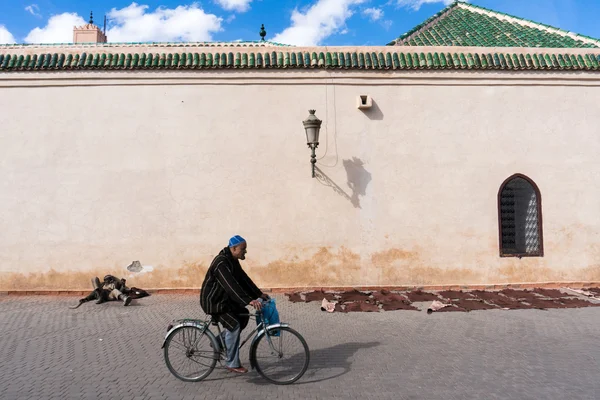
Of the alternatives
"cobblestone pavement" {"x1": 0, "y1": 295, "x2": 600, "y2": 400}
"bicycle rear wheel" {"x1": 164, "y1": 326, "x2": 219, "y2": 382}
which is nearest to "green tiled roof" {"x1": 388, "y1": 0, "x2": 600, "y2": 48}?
"cobblestone pavement" {"x1": 0, "y1": 295, "x2": 600, "y2": 400}

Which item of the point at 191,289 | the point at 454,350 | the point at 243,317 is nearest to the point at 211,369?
the point at 243,317

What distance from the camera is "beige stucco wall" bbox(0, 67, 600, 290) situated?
8.82 meters

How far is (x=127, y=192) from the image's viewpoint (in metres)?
8.85

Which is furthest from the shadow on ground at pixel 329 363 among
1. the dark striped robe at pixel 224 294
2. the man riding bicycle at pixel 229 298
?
the dark striped robe at pixel 224 294

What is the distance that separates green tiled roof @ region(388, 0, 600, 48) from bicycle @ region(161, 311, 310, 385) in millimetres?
9119

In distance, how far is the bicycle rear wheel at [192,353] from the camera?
4.60m

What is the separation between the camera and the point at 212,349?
462 cm

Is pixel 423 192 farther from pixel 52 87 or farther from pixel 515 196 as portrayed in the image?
pixel 52 87

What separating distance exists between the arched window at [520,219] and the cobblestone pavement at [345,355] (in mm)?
1988

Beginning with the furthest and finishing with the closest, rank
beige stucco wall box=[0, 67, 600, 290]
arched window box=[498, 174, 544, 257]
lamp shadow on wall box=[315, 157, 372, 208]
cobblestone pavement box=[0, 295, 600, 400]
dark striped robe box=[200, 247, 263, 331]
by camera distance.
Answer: arched window box=[498, 174, 544, 257], lamp shadow on wall box=[315, 157, 372, 208], beige stucco wall box=[0, 67, 600, 290], dark striped robe box=[200, 247, 263, 331], cobblestone pavement box=[0, 295, 600, 400]

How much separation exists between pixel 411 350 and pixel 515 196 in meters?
5.15

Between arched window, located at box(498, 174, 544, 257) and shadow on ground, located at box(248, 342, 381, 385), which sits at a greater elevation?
arched window, located at box(498, 174, 544, 257)

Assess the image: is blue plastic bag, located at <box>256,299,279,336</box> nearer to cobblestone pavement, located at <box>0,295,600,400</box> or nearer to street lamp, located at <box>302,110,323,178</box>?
cobblestone pavement, located at <box>0,295,600,400</box>

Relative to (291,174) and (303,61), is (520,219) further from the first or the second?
(303,61)
